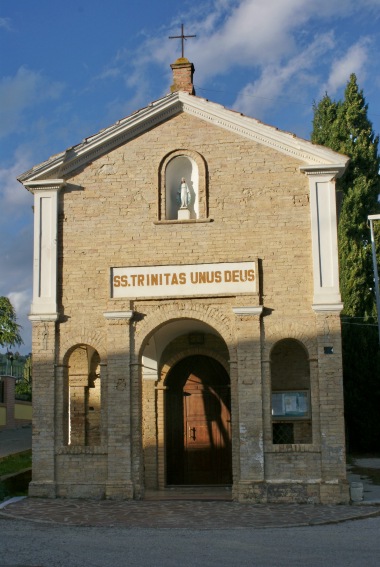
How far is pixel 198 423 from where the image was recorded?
688 inches

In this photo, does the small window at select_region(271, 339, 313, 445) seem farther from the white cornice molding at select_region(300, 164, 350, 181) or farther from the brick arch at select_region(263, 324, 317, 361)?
the white cornice molding at select_region(300, 164, 350, 181)

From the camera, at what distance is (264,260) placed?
48.3 ft

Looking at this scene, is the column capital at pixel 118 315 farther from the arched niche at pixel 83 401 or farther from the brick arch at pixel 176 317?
the arched niche at pixel 83 401

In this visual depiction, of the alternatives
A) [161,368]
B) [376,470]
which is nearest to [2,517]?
[161,368]

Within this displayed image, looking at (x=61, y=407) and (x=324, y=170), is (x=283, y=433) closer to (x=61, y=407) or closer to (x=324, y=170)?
(x=61, y=407)

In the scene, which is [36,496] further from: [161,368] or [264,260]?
[264,260]

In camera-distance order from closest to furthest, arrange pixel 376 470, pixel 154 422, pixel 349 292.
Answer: pixel 154 422 → pixel 376 470 → pixel 349 292

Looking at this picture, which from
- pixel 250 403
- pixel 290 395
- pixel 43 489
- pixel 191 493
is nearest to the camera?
pixel 250 403

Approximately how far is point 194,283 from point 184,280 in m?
0.21

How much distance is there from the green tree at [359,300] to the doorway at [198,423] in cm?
977

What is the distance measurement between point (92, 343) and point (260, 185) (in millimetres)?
4594

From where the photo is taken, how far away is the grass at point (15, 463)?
16.8 m

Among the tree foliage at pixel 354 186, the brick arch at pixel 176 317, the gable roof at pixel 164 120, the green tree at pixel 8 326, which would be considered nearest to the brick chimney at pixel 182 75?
the gable roof at pixel 164 120

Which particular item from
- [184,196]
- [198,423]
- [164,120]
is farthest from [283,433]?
[164,120]
